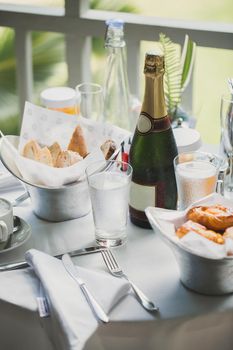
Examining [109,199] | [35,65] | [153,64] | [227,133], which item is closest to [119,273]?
[109,199]

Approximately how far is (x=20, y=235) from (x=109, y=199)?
0.62 feet

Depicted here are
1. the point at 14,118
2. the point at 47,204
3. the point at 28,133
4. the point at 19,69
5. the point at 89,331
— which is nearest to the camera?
the point at 89,331

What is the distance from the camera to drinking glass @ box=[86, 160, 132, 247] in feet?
4.01

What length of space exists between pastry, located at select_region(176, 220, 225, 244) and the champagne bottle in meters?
0.18

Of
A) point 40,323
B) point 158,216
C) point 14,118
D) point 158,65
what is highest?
point 158,65

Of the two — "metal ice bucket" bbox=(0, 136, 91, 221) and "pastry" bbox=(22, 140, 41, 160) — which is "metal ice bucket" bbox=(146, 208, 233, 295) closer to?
"metal ice bucket" bbox=(0, 136, 91, 221)

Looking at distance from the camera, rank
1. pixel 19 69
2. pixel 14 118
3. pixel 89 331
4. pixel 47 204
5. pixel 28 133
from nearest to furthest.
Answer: pixel 89 331 → pixel 47 204 → pixel 28 133 → pixel 19 69 → pixel 14 118

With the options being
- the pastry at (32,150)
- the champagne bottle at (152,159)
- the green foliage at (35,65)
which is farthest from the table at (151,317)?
the green foliage at (35,65)

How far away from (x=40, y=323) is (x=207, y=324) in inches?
10.6

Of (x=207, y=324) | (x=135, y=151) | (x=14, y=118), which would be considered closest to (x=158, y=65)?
(x=135, y=151)

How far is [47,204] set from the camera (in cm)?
133

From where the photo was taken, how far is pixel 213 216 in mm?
1144

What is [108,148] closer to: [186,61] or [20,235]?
[20,235]

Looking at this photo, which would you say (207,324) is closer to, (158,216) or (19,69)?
(158,216)
